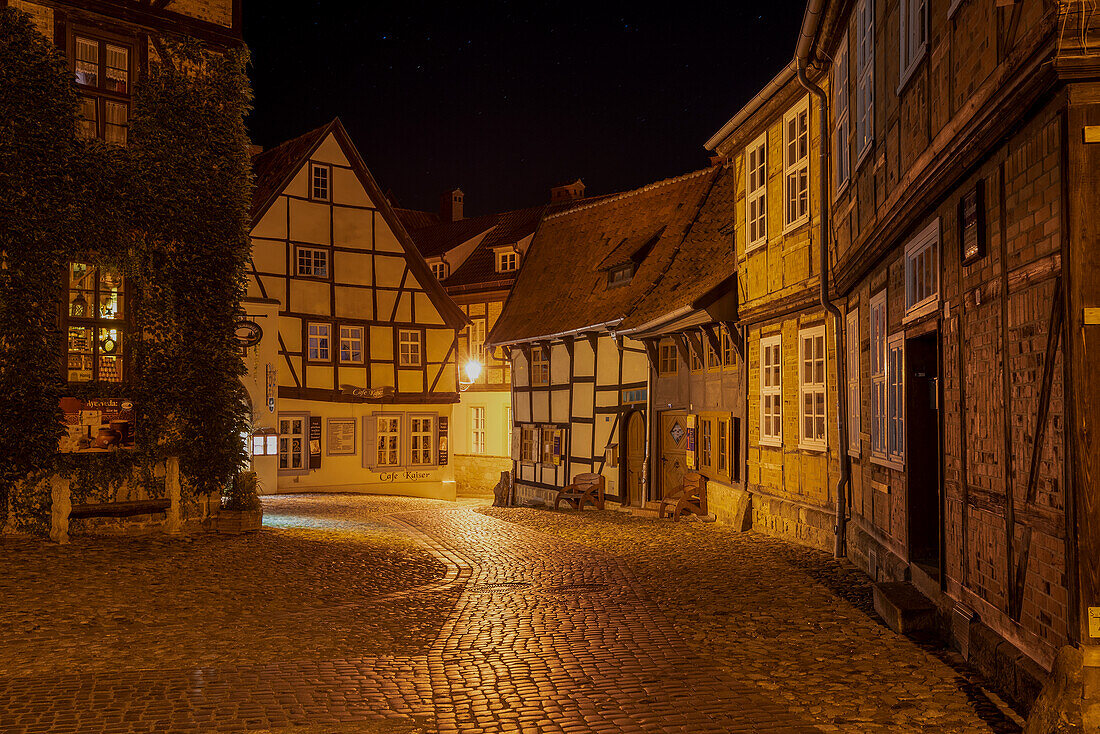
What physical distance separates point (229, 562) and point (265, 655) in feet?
15.7

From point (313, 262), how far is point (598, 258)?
7846 millimetres

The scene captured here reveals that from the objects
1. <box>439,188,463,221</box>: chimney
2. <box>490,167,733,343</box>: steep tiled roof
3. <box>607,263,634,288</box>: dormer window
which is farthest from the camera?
<box>439,188,463,221</box>: chimney

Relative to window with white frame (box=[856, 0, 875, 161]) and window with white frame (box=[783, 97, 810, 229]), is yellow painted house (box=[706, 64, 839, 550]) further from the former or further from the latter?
window with white frame (box=[856, 0, 875, 161])

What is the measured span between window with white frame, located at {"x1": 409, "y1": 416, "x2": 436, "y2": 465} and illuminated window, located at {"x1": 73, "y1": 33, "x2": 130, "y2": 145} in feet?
51.6

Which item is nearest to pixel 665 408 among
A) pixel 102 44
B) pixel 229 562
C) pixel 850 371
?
pixel 850 371

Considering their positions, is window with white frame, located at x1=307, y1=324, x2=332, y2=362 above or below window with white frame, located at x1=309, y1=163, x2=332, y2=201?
below

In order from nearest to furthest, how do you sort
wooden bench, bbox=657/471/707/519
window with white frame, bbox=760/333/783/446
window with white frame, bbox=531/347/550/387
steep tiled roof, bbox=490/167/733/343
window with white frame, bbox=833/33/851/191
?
window with white frame, bbox=833/33/851/191, window with white frame, bbox=760/333/783/446, wooden bench, bbox=657/471/707/519, steep tiled roof, bbox=490/167/733/343, window with white frame, bbox=531/347/550/387

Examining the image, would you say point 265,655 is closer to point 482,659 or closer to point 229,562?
point 482,659

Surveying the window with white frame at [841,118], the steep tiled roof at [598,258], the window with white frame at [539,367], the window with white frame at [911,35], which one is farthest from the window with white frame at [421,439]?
the window with white frame at [911,35]

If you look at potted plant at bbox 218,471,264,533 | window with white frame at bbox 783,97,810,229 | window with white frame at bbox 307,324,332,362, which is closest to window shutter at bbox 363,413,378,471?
window with white frame at bbox 307,324,332,362

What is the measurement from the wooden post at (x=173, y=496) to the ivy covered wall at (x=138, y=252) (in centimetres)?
36

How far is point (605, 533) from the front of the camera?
51.5 feet

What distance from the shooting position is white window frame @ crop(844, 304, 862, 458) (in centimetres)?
1144

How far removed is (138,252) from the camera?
14203 millimetres
